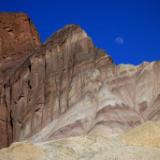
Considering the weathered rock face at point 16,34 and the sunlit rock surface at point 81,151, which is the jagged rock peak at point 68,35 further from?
the sunlit rock surface at point 81,151

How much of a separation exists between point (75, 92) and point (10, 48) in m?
34.9

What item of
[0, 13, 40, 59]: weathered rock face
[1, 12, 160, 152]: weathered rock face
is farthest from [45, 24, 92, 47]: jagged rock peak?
[0, 13, 40, 59]: weathered rock face

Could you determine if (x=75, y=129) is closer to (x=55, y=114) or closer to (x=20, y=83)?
(x=55, y=114)

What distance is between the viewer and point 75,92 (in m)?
59.6

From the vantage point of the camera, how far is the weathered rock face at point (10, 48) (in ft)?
250

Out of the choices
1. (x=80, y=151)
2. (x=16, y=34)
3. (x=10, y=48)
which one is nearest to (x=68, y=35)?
(x=10, y=48)

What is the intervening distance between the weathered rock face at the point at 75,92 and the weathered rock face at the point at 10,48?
1.72 feet

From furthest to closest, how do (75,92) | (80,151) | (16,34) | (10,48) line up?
(16,34)
(10,48)
(75,92)
(80,151)

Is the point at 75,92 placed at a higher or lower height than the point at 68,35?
lower

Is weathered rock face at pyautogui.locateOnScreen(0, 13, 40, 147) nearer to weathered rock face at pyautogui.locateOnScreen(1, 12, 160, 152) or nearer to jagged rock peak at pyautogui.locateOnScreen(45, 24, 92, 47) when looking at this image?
weathered rock face at pyautogui.locateOnScreen(1, 12, 160, 152)

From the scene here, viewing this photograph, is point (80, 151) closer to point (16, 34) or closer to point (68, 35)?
point (68, 35)

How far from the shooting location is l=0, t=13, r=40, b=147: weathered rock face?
7625 centimetres

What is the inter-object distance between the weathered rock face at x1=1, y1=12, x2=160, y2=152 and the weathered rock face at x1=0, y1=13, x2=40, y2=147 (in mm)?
524

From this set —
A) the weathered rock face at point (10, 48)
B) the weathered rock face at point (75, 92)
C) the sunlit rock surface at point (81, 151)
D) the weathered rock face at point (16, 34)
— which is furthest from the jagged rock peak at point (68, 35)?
the sunlit rock surface at point (81, 151)
